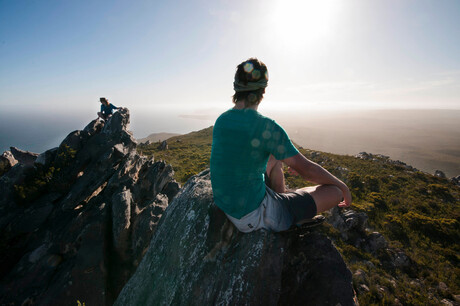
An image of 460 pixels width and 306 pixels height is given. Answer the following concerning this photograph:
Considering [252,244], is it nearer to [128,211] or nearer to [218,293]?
[218,293]

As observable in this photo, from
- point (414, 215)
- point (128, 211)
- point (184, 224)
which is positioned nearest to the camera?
point (184, 224)

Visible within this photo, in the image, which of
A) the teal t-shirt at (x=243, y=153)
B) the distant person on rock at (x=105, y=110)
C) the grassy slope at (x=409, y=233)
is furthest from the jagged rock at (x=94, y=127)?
the teal t-shirt at (x=243, y=153)

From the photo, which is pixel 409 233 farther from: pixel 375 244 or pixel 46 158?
pixel 46 158

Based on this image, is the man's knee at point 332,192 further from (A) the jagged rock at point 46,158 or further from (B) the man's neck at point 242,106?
(A) the jagged rock at point 46,158

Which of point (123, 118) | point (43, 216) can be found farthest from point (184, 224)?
point (123, 118)

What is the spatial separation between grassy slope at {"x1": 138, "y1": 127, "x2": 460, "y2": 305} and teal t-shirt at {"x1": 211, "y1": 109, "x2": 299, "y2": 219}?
8352mm

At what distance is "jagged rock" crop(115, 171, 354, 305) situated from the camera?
3.16m

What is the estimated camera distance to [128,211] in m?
8.59

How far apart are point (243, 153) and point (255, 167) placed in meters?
0.37

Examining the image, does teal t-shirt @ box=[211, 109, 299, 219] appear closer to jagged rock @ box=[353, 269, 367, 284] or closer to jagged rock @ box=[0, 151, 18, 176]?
jagged rock @ box=[353, 269, 367, 284]

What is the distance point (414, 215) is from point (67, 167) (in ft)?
74.7

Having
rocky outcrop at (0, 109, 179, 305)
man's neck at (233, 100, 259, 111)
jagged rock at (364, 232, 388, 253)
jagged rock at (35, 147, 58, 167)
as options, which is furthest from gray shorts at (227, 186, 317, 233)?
jagged rock at (35, 147, 58, 167)

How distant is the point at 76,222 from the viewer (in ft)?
26.7

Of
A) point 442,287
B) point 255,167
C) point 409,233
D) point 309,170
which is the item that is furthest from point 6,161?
point 409,233
